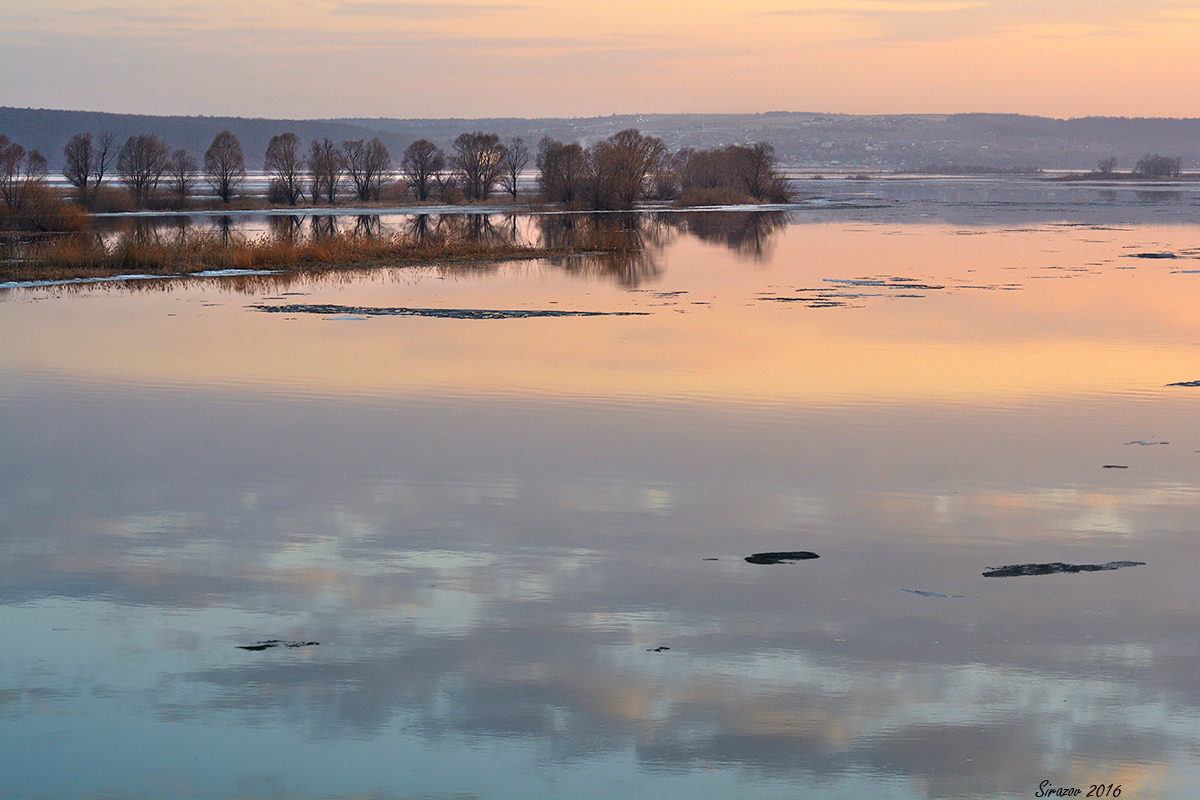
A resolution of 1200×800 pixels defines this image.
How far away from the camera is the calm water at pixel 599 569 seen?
5.78 metres

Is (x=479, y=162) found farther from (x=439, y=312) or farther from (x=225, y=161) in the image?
(x=439, y=312)

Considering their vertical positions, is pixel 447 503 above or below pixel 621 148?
below

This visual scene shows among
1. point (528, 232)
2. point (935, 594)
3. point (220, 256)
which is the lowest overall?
point (935, 594)

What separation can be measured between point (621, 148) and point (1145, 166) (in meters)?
126

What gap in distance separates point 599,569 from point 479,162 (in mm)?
85787

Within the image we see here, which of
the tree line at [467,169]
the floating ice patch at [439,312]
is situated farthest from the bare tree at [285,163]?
the floating ice patch at [439,312]

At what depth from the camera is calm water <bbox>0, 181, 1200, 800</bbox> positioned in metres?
5.78

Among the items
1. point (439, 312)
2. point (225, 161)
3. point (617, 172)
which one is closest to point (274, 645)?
point (439, 312)

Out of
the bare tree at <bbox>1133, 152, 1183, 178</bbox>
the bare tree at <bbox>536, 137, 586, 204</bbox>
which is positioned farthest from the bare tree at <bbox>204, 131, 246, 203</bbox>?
the bare tree at <bbox>1133, 152, 1183, 178</bbox>

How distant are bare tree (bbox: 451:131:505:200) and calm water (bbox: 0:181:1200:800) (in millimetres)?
73355

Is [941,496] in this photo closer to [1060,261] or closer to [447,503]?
[447,503]

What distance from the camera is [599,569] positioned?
27.3 feet

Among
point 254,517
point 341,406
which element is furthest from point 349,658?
point 341,406

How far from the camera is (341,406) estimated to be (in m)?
14.5
